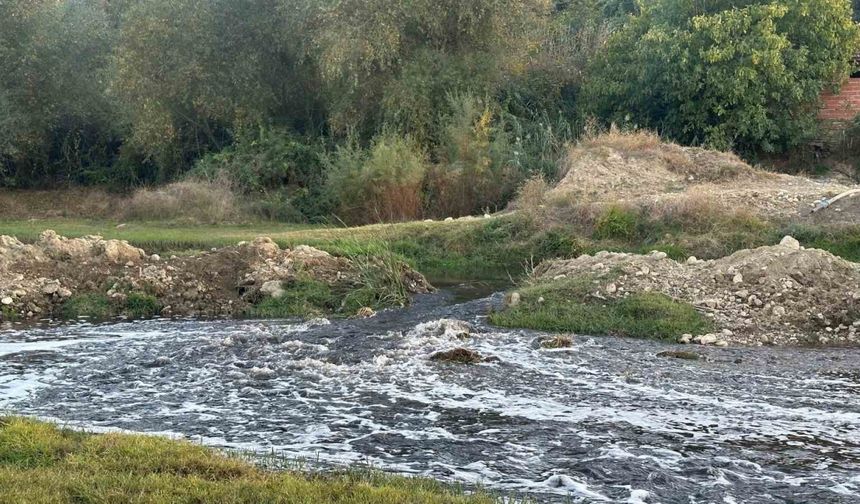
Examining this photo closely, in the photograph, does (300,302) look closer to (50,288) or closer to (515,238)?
(50,288)

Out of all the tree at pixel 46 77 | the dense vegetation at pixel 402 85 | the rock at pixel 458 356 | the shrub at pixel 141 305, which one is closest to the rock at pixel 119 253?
the shrub at pixel 141 305

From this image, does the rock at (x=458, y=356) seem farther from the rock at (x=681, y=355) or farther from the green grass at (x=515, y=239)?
the green grass at (x=515, y=239)

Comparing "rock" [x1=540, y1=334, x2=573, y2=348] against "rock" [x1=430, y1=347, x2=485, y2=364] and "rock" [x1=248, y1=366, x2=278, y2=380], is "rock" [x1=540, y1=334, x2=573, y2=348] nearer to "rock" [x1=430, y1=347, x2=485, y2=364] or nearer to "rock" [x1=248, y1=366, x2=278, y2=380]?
"rock" [x1=430, y1=347, x2=485, y2=364]

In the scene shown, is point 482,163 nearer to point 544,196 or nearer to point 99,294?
point 544,196

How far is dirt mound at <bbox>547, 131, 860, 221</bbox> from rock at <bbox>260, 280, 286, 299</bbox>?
9.23m

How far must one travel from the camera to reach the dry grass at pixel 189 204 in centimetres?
2905

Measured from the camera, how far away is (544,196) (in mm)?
25172

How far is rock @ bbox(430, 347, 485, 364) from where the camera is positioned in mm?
12703

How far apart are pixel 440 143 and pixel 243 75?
7730mm

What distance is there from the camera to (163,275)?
1841 centimetres

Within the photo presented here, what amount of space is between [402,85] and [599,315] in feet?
53.9

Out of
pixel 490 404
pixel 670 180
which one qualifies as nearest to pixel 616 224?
pixel 670 180

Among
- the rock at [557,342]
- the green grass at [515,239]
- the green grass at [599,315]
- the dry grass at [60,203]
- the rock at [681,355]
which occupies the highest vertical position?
the rock at [557,342]

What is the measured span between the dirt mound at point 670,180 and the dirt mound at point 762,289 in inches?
253
